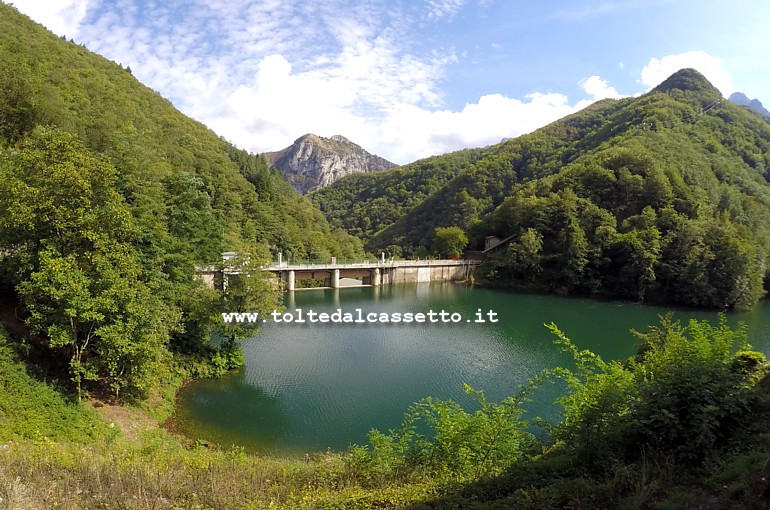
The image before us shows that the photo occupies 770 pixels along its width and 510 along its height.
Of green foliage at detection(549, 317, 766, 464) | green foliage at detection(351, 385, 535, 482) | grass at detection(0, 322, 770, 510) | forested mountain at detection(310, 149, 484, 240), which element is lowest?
green foliage at detection(351, 385, 535, 482)

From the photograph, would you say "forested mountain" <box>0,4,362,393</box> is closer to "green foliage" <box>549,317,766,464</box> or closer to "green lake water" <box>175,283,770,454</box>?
"green lake water" <box>175,283,770,454</box>

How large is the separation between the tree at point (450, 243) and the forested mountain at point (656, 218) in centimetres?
322

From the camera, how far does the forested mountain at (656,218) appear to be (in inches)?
1901

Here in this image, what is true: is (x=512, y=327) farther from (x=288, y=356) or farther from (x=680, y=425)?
(x=680, y=425)

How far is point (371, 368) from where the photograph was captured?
23.3 m

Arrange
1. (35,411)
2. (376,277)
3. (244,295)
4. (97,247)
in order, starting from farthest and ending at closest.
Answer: (376,277)
(244,295)
(97,247)
(35,411)

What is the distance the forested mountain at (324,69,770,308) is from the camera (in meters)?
48.3

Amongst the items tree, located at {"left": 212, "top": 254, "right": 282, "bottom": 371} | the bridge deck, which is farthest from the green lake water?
the bridge deck

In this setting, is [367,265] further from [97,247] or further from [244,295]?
[97,247]

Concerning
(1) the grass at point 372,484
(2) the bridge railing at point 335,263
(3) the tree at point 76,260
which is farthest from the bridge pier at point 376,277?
(1) the grass at point 372,484

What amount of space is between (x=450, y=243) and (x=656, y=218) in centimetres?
3045

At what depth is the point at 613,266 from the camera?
5634cm

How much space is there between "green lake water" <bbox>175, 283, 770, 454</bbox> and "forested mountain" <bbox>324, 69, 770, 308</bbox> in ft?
22.4

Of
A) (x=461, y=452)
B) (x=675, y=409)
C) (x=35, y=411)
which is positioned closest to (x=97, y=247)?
(x=35, y=411)
